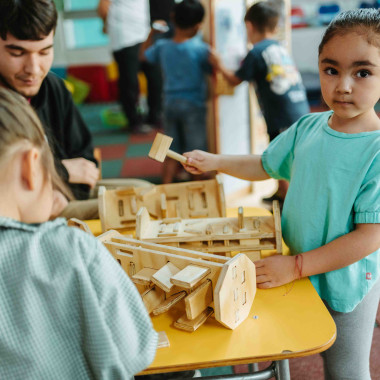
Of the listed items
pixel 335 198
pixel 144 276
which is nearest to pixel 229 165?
pixel 335 198

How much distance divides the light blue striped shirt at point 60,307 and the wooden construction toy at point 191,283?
0.53 ft

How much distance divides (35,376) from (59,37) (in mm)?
7078

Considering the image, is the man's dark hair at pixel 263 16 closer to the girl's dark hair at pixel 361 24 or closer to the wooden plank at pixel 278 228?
the girl's dark hair at pixel 361 24

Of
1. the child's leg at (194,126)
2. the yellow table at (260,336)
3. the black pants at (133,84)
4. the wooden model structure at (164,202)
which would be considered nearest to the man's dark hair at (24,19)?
the wooden model structure at (164,202)

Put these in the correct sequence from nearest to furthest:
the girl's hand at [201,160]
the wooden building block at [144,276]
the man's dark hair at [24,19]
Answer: the wooden building block at [144,276] < the girl's hand at [201,160] < the man's dark hair at [24,19]

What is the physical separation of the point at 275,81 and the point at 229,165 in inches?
53.9

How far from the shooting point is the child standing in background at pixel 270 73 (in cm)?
236

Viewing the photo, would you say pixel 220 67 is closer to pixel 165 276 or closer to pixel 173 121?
pixel 173 121

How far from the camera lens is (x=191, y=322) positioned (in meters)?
0.78

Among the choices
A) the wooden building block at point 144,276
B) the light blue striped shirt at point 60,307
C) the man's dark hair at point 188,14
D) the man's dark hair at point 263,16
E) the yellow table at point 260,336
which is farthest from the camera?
the man's dark hair at point 188,14

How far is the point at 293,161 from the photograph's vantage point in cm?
104

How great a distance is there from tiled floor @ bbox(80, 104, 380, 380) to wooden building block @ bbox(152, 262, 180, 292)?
2.78 feet

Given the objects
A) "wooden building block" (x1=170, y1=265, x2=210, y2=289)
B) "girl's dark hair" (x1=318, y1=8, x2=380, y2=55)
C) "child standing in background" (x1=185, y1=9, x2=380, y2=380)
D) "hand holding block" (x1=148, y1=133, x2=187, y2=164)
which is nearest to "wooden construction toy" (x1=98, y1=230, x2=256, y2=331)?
"wooden building block" (x1=170, y1=265, x2=210, y2=289)

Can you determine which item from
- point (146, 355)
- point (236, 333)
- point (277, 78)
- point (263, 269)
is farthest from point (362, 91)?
point (277, 78)
